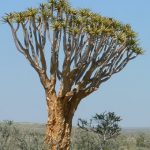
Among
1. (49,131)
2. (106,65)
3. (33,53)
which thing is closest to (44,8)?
(33,53)

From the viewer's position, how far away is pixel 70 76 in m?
13.3

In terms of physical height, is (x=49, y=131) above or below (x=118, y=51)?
below

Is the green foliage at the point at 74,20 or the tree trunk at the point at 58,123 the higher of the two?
the green foliage at the point at 74,20

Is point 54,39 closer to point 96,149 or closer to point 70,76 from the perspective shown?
point 70,76

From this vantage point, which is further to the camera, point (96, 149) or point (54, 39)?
point (96, 149)

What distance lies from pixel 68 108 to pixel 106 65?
5.25ft

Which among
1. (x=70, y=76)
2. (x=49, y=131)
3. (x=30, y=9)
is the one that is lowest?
(x=49, y=131)

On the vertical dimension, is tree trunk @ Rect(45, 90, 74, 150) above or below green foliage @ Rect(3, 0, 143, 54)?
below

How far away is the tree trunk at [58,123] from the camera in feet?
43.4

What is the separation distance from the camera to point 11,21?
535 inches

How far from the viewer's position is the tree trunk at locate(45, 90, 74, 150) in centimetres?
1324

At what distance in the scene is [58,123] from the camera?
13.3 meters

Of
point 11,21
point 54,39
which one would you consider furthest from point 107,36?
point 11,21

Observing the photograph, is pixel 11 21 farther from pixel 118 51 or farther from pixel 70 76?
pixel 118 51
